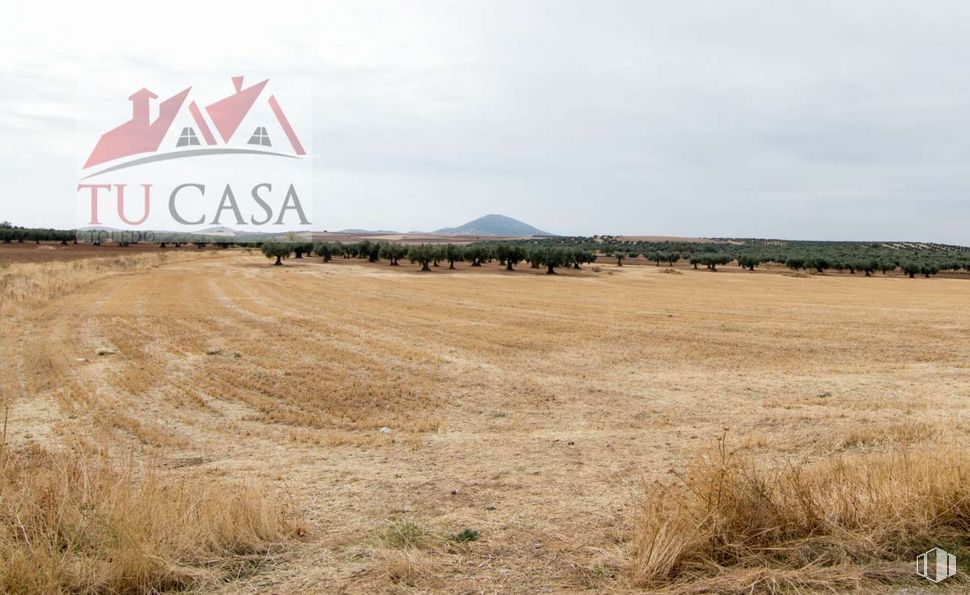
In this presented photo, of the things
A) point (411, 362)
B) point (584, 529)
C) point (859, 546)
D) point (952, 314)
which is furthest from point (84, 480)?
point (952, 314)

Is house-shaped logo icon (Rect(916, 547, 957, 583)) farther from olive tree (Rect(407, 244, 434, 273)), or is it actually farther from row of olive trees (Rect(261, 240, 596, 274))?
olive tree (Rect(407, 244, 434, 273))

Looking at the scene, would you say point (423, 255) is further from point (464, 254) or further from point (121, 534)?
point (121, 534)

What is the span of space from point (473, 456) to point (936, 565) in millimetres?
5678

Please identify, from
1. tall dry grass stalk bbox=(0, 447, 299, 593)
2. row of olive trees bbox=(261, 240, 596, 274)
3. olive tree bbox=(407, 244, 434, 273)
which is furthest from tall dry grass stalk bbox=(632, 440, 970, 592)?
olive tree bbox=(407, 244, 434, 273)

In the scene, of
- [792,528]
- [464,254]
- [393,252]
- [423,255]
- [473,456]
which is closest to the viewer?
[792,528]

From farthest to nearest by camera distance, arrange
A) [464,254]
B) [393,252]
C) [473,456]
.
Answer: [393,252]
[464,254]
[473,456]

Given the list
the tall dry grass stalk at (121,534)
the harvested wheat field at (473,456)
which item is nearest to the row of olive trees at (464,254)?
the harvested wheat field at (473,456)

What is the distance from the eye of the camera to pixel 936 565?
424 centimetres

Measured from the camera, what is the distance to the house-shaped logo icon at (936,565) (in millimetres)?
4121

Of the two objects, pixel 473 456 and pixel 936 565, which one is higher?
pixel 936 565

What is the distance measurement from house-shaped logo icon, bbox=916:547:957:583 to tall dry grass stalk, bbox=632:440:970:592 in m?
0.09

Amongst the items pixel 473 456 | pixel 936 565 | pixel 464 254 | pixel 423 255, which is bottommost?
pixel 473 456

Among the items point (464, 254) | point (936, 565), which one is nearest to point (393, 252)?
point (464, 254)

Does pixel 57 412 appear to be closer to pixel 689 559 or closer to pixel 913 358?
pixel 689 559
